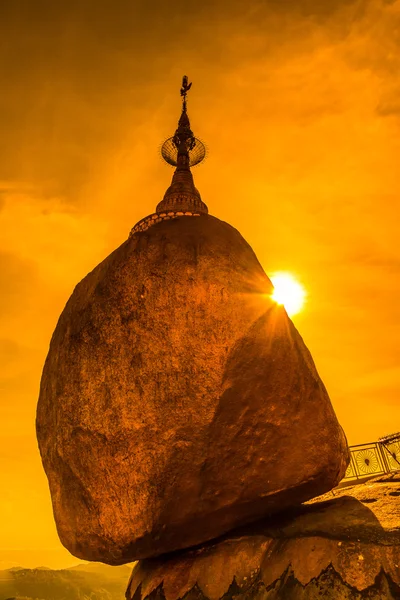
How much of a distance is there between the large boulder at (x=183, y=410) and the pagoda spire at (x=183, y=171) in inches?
68.5

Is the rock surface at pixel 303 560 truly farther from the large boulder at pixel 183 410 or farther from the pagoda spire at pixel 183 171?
the pagoda spire at pixel 183 171

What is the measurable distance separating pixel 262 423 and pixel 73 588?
84.8 metres

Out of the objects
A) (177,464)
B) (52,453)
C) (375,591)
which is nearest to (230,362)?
(177,464)

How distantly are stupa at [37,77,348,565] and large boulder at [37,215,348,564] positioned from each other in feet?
0.05

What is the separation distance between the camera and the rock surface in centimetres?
335

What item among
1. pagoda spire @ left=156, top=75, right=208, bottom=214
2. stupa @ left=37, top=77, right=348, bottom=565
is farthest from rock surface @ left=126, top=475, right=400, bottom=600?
pagoda spire @ left=156, top=75, right=208, bottom=214

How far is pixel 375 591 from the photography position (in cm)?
320

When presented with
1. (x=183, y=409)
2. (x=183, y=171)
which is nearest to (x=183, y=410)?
(x=183, y=409)

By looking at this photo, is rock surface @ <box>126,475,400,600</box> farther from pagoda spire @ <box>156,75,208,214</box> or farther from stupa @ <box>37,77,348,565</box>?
pagoda spire @ <box>156,75,208,214</box>

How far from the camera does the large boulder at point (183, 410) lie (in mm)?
4059

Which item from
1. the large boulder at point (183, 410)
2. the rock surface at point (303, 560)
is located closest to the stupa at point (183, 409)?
the large boulder at point (183, 410)

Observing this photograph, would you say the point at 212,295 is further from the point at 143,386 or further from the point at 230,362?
the point at 143,386

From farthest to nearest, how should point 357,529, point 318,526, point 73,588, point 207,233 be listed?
1. point 73,588
2. point 207,233
3. point 318,526
4. point 357,529

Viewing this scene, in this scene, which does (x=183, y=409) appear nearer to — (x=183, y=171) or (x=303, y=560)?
(x=303, y=560)
